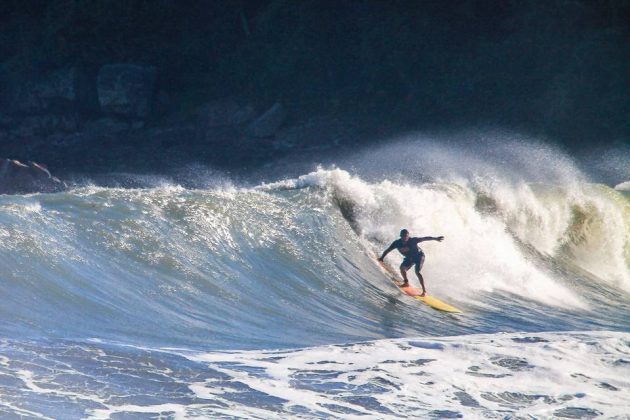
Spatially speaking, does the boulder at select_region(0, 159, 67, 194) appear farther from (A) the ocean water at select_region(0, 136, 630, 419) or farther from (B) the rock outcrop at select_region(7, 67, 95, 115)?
(A) the ocean water at select_region(0, 136, 630, 419)

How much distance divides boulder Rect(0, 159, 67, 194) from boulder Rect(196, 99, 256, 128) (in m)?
9.42

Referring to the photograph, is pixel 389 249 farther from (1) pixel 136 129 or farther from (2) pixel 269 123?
(1) pixel 136 129

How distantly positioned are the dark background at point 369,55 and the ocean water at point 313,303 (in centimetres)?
1305

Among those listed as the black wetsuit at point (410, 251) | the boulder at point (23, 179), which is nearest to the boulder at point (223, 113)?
the boulder at point (23, 179)

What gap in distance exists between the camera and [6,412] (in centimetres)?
777

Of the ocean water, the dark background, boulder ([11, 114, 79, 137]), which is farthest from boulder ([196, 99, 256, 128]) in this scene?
the ocean water

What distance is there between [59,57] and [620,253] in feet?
84.4

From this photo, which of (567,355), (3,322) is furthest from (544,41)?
(3,322)

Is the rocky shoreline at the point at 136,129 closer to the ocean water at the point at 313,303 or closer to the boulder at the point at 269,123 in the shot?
Result: the boulder at the point at 269,123

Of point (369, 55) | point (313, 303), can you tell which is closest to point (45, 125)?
point (369, 55)

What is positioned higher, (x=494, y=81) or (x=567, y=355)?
(x=494, y=81)

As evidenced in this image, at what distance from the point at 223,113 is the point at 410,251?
2442 cm

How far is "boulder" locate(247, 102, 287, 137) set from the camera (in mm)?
36844

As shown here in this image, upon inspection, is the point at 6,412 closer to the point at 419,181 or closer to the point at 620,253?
the point at 620,253
